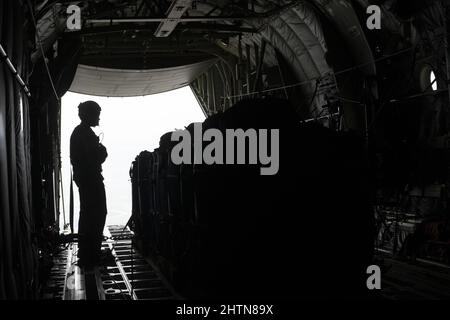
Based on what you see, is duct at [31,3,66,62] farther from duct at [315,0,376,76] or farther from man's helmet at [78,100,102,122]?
duct at [315,0,376,76]

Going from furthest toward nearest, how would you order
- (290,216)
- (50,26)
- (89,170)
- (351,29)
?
1. (351,29)
2. (50,26)
3. (89,170)
4. (290,216)

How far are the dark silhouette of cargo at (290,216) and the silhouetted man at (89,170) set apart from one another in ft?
9.39

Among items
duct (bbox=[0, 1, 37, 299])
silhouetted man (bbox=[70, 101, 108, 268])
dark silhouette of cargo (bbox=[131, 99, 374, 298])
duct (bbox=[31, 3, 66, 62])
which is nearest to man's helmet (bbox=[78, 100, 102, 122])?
silhouetted man (bbox=[70, 101, 108, 268])

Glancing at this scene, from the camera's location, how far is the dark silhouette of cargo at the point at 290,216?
4820mm

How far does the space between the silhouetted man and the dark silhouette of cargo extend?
286 cm

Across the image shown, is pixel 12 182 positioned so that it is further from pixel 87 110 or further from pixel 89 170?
pixel 87 110

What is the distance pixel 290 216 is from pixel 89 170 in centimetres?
378

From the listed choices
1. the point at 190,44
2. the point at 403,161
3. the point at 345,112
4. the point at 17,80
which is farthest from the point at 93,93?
the point at 17,80

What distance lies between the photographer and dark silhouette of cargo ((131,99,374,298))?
4.82 metres

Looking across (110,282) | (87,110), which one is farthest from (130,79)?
(110,282)

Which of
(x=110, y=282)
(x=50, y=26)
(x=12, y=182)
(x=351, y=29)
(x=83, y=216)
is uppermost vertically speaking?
(x=351, y=29)

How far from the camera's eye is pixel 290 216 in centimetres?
480
